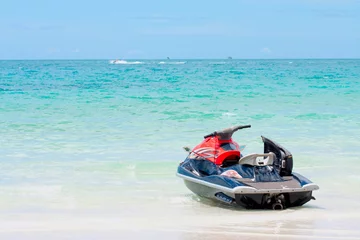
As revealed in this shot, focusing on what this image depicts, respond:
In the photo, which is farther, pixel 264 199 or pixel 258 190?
pixel 264 199

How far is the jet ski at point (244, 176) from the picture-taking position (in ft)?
19.9

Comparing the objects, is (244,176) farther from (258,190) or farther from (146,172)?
(146,172)

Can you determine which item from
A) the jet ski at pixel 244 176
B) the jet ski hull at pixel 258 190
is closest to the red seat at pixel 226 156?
the jet ski at pixel 244 176

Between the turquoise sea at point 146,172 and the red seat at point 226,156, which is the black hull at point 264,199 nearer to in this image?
the turquoise sea at point 146,172

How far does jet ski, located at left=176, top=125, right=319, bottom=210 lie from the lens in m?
6.05

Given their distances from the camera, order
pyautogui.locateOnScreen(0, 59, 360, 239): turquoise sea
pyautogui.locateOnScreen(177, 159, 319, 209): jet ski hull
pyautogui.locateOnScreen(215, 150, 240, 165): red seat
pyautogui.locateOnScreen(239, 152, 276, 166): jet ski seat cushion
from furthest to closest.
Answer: pyautogui.locateOnScreen(215, 150, 240, 165): red seat < pyautogui.locateOnScreen(239, 152, 276, 166): jet ski seat cushion < pyautogui.locateOnScreen(177, 159, 319, 209): jet ski hull < pyautogui.locateOnScreen(0, 59, 360, 239): turquoise sea

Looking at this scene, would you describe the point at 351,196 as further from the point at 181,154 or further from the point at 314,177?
the point at 181,154

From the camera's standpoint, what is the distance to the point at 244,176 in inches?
243

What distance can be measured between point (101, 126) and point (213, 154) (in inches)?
295

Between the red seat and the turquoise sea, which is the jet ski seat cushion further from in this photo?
Answer: the turquoise sea

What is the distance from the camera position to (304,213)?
6.21 m

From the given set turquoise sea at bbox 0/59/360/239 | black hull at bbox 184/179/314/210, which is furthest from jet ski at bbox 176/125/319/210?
turquoise sea at bbox 0/59/360/239

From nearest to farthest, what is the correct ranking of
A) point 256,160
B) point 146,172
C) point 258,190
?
point 258,190, point 256,160, point 146,172

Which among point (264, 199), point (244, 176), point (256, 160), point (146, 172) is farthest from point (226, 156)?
point (146, 172)
